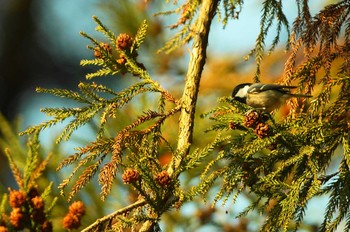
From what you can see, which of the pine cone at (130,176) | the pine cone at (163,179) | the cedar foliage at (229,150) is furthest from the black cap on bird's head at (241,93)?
the pine cone at (130,176)

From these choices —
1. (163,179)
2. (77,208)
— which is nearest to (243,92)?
(163,179)

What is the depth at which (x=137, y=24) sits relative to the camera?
4559 mm

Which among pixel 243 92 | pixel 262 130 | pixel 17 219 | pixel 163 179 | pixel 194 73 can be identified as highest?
pixel 243 92

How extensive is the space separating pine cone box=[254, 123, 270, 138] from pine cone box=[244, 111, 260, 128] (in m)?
0.01

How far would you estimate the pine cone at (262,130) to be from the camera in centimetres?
168

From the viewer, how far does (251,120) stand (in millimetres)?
1673

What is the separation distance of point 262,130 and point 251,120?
0.14 ft

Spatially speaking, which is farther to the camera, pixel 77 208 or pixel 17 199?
pixel 77 208

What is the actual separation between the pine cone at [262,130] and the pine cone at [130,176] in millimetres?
393

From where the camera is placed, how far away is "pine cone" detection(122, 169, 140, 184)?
1481mm

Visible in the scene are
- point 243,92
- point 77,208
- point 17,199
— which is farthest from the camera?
point 243,92

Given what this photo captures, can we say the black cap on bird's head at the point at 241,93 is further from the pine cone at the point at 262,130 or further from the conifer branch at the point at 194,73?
the pine cone at the point at 262,130

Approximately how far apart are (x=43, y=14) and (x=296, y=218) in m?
6.79

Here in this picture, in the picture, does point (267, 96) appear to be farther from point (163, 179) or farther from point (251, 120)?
point (163, 179)
